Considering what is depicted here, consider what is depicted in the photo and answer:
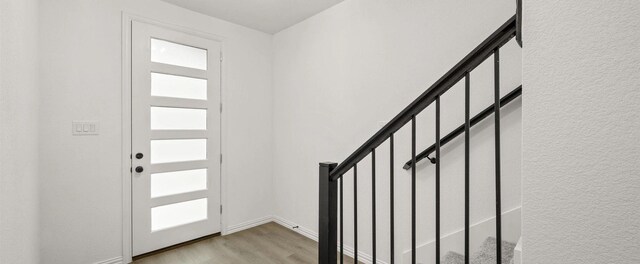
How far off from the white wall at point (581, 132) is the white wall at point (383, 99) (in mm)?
1054

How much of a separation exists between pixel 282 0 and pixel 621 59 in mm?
2588

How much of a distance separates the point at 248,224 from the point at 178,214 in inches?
32.3

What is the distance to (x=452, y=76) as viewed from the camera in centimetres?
103

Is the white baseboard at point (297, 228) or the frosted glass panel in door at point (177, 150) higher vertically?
the frosted glass panel in door at point (177, 150)

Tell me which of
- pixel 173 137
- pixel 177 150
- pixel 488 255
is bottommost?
pixel 488 255

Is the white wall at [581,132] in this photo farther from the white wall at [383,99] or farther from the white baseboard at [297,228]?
the white baseboard at [297,228]

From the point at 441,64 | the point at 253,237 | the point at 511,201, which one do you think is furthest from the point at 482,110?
the point at 253,237

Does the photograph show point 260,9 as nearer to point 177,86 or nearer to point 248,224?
point 177,86

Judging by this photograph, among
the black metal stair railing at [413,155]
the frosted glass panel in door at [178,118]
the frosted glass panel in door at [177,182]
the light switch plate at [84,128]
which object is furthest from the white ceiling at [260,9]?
the black metal stair railing at [413,155]

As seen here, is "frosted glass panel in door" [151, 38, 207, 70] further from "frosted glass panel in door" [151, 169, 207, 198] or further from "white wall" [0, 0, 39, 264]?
"frosted glass panel in door" [151, 169, 207, 198]

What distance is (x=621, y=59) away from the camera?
0.62 meters

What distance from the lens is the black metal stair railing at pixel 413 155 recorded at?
2.97 feet

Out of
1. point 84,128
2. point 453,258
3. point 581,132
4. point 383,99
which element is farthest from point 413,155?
point 84,128

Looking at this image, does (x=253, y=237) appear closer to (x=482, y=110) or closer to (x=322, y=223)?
(x=322, y=223)
